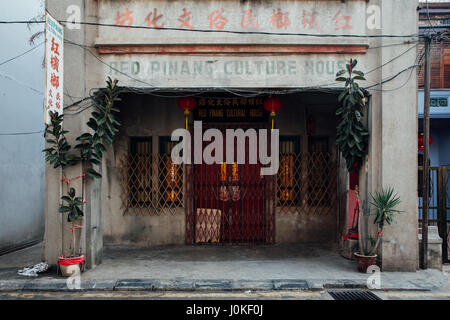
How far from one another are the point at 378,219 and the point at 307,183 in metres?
3.04

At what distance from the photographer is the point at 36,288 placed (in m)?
6.92

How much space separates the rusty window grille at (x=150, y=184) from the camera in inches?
413

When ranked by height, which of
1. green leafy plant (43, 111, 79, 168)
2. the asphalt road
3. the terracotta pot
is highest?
green leafy plant (43, 111, 79, 168)

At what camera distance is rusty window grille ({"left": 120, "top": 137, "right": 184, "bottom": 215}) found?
413 inches

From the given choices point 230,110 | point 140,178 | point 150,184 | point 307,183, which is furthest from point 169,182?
point 307,183

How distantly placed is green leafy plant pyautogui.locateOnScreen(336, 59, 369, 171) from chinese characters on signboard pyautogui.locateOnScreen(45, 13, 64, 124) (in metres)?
5.61

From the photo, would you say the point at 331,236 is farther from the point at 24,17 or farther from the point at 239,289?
the point at 24,17

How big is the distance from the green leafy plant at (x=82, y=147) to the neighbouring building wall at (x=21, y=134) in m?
3.43

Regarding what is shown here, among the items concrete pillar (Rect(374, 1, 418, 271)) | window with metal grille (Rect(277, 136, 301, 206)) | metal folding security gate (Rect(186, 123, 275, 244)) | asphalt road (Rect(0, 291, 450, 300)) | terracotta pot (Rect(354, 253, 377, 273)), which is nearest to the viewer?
asphalt road (Rect(0, 291, 450, 300))

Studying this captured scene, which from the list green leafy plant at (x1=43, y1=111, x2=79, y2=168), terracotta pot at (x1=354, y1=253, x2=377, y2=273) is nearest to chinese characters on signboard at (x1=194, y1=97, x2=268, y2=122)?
green leafy plant at (x1=43, y1=111, x2=79, y2=168)

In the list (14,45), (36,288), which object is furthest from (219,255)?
(14,45)

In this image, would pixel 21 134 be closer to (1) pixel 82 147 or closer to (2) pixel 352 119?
(1) pixel 82 147

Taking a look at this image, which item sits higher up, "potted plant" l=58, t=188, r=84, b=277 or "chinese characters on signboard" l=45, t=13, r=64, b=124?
"chinese characters on signboard" l=45, t=13, r=64, b=124

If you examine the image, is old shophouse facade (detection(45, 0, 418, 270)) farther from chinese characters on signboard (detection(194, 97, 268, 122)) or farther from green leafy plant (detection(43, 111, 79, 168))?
chinese characters on signboard (detection(194, 97, 268, 122))
